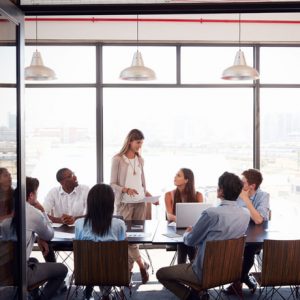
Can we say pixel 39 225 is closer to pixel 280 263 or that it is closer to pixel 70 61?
pixel 280 263

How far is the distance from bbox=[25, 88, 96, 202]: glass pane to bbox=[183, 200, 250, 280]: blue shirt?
3488 millimetres

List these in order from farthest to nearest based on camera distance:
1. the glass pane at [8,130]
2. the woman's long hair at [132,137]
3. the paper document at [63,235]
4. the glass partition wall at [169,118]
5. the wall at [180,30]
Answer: the glass partition wall at [169,118]
the wall at [180,30]
the woman's long hair at [132,137]
the paper document at [63,235]
the glass pane at [8,130]

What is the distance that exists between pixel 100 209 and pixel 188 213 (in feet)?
3.53

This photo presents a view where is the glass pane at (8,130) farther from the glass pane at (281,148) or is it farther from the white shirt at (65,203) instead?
the glass pane at (281,148)

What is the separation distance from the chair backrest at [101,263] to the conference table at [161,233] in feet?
1.60

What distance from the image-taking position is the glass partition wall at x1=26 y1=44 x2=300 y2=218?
6809 millimetres

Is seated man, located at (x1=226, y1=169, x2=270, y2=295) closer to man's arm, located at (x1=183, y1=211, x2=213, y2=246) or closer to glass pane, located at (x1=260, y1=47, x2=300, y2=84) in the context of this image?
man's arm, located at (x1=183, y1=211, x2=213, y2=246)

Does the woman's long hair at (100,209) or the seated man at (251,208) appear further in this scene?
the seated man at (251,208)

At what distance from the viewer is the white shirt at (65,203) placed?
5.15 m

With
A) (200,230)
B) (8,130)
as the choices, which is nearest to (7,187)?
(8,130)

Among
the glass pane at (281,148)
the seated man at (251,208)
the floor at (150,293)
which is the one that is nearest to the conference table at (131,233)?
the floor at (150,293)

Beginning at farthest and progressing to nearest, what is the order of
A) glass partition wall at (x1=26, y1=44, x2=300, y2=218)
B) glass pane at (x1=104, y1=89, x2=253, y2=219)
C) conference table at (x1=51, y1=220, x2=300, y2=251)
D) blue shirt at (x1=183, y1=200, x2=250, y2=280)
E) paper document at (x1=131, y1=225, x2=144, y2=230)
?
glass pane at (x1=104, y1=89, x2=253, y2=219) → glass partition wall at (x1=26, y1=44, x2=300, y2=218) → paper document at (x1=131, y1=225, x2=144, y2=230) → conference table at (x1=51, y1=220, x2=300, y2=251) → blue shirt at (x1=183, y1=200, x2=250, y2=280)

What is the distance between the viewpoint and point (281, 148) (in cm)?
701

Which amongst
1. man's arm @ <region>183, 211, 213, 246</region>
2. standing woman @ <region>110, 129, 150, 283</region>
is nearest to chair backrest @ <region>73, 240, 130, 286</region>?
man's arm @ <region>183, 211, 213, 246</region>
